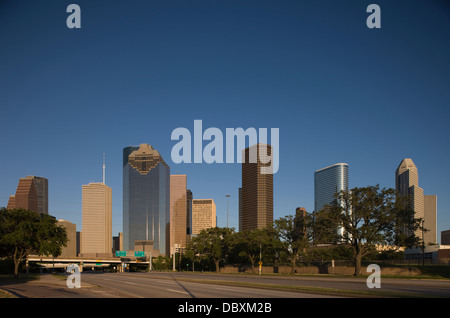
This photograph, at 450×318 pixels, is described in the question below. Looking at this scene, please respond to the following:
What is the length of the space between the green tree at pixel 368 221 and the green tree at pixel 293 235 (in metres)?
12.5

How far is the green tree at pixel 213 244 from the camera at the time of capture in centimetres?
9819

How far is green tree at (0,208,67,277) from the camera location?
61.4 m

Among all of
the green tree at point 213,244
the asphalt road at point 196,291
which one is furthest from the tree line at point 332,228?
the asphalt road at point 196,291

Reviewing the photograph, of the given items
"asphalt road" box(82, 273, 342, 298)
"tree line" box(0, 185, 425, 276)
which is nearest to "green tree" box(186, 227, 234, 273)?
"tree line" box(0, 185, 425, 276)

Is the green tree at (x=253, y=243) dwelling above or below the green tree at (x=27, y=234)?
below

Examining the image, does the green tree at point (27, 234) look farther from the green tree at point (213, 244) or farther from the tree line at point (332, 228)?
the green tree at point (213, 244)

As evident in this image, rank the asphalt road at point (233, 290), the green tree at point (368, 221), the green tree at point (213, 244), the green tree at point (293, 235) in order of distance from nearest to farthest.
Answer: the asphalt road at point (233, 290)
the green tree at point (368, 221)
the green tree at point (293, 235)
the green tree at point (213, 244)

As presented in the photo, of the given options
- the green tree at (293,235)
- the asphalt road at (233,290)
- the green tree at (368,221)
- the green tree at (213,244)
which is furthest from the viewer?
the green tree at (213,244)

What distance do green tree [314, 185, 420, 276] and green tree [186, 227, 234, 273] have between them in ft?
131

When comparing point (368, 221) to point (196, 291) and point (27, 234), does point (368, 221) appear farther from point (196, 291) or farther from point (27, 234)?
point (27, 234)
